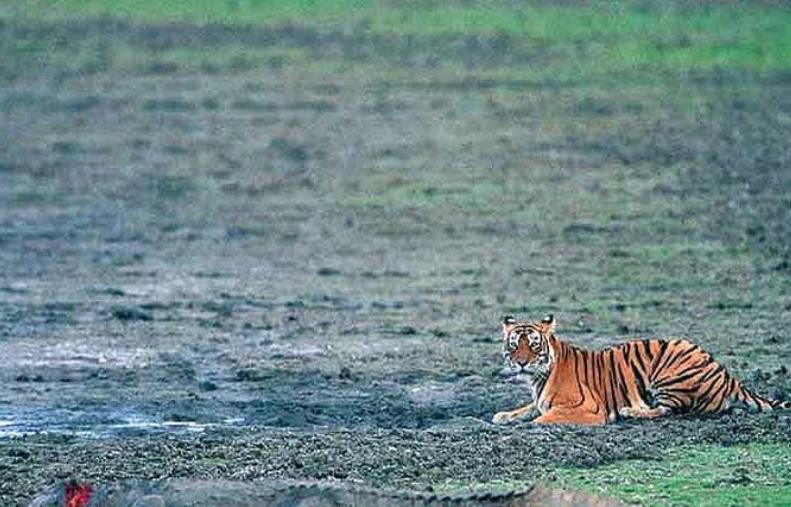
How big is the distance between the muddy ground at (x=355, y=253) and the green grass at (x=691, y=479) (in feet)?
0.53

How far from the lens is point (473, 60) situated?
78.7 feet

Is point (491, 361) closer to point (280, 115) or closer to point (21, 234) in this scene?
point (21, 234)

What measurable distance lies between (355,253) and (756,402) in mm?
5107

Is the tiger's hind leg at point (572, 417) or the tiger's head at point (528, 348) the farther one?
the tiger's head at point (528, 348)

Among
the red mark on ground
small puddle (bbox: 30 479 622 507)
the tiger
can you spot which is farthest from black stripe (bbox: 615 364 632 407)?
the red mark on ground

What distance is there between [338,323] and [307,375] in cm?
139

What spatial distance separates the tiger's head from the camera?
30.0 ft

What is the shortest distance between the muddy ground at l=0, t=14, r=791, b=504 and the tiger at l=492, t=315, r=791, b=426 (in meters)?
0.16

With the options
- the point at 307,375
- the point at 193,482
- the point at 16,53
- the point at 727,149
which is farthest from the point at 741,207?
the point at 16,53

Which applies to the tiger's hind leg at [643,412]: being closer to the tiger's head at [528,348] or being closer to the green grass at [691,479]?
the tiger's head at [528,348]

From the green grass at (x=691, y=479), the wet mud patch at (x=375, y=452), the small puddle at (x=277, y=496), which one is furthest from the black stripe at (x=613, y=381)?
the small puddle at (x=277, y=496)

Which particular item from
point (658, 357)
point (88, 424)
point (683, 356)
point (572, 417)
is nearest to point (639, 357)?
point (658, 357)

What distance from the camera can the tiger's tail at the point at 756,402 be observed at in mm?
8906

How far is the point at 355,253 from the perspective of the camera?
45.0 ft
